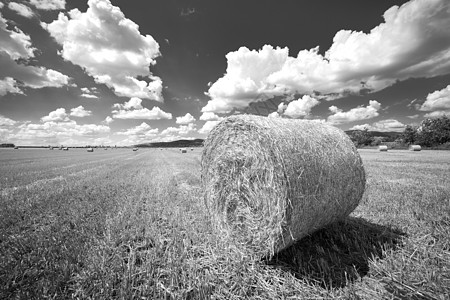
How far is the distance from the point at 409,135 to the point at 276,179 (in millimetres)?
95097

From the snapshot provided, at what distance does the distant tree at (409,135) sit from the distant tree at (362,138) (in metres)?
13.4

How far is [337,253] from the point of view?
3289mm

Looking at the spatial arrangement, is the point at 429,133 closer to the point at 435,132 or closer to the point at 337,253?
the point at 435,132

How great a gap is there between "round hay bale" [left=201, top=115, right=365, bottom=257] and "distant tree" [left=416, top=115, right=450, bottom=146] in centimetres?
8242

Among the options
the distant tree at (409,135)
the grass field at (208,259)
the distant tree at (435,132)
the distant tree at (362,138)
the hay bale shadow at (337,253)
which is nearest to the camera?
the grass field at (208,259)

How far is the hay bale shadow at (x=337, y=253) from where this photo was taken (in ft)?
9.15

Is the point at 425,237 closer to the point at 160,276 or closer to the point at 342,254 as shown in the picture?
the point at 342,254

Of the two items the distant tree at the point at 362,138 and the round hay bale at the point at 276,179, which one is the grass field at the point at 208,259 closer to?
the round hay bale at the point at 276,179

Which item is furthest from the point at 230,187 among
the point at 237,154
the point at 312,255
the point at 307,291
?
the point at 307,291

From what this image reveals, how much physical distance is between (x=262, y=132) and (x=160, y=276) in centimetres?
271

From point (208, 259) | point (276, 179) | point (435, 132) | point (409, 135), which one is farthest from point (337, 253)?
point (409, 135)

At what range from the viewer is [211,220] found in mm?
4359

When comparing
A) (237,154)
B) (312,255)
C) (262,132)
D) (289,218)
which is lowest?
(312,255)

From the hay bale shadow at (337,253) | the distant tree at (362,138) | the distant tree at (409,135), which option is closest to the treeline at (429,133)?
the distant tree at (409,135)
